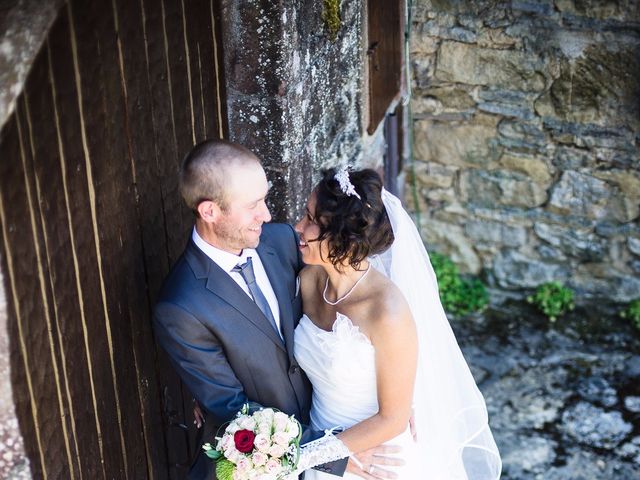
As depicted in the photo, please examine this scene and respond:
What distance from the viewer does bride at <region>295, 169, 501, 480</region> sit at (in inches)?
111

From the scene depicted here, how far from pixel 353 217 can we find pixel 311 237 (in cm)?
16

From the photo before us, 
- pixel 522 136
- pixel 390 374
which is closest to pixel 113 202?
pixel 390 374

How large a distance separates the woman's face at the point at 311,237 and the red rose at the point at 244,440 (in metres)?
0.61

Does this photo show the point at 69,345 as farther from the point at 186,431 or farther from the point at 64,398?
the point at 186,431

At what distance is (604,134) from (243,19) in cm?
274

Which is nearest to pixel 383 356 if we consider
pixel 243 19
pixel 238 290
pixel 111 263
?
pixel 238 290

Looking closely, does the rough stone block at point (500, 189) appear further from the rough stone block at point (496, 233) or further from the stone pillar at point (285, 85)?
the stone pillar at point (285, 85)

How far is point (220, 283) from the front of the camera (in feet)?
9.15

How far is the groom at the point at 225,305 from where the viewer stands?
2.71m

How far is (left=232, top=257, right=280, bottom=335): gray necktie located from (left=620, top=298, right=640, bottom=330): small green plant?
127 inches

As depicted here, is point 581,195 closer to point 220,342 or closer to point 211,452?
point 220,342

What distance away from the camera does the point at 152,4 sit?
2842mm

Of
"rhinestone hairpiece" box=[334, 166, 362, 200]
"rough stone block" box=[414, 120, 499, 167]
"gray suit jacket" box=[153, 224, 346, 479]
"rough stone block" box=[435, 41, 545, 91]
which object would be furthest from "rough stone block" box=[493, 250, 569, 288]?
"rhinestone hairpiece" box=[334, 166, 362, 200]

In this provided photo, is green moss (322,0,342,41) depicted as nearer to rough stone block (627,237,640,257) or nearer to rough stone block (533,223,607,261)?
rough stone block (533,223,607,261)
